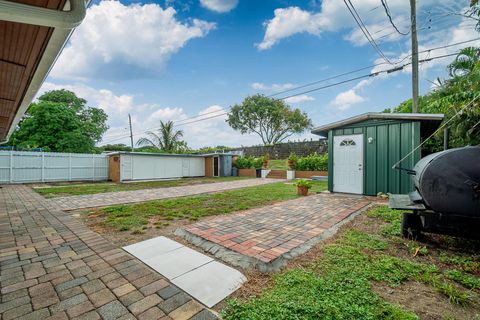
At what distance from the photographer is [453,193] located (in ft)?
8.13

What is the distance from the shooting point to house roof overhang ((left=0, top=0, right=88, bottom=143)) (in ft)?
5.33

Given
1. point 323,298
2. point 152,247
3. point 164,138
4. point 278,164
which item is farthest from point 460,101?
point 164,138

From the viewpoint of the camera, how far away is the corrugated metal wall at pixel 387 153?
593 centimetres

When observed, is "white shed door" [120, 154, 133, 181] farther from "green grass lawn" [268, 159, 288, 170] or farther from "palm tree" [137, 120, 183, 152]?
"green grass lawn" [268, 159, 288, 170]

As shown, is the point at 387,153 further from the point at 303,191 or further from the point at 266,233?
the point at 266,233

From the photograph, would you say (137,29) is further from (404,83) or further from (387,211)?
(404,83)

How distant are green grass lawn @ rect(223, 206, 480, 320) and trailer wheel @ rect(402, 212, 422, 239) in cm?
13

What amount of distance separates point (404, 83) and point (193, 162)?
15.6 meters

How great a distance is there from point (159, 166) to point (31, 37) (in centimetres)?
1466

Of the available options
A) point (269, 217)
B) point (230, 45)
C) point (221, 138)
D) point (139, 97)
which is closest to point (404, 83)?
point (230, 45)

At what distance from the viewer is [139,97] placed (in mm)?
18422

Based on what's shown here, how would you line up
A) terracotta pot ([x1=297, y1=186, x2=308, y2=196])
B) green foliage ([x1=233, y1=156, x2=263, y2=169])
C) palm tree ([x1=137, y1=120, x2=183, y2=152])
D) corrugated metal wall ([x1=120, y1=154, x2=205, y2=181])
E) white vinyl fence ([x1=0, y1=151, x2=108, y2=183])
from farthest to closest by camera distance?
1. palm tree ([x1=137, y1=120, x2=183, y2=152])
2. green foliage ([x1=233, y1=156, x2=263, y2=169])
3. corrugated metal wall ([x1=120, y1=154, x2=205, y2=181])
4. white vinyl fence ([x1=0, y1=151, x2=108, y2=183])
5. terracotta pot ([x1=297, y1=186, x2=308, y2=196])

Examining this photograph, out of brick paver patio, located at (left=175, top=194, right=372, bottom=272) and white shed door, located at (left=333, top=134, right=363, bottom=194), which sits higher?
white shed door, located at (left=333, top=134, right=363, bottom=194)

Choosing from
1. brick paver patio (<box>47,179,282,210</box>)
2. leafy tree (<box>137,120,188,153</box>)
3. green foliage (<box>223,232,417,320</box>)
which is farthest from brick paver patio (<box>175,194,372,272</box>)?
leafy tree (<box>137,120,188,153</box>)
